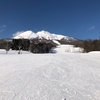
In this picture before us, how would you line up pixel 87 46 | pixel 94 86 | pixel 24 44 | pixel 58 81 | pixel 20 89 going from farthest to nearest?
pixel 24 44 < pixel 87 46 < pixel 58 81 < pixel 94 86 < pixel 20 89

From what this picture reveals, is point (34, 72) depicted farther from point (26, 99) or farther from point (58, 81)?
point (26, 99)

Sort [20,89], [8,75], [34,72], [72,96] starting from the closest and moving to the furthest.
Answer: [72,96] → [20,89] → [8,75] → [34,72]

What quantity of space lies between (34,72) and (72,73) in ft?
6.20

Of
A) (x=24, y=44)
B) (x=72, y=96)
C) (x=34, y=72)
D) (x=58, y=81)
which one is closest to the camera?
(x=72, y=96)

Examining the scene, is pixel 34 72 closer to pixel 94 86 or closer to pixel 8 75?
pixel 8 75

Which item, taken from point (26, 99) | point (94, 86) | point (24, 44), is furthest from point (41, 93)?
point (24, 44)

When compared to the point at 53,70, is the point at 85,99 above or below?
A: below

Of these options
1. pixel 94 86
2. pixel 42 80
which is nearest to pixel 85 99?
pixel 94 86

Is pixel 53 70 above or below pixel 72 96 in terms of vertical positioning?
above

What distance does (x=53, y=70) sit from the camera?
7277mm

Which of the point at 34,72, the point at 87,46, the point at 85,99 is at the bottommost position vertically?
the point at 85,99

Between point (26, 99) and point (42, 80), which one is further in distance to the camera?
point (42, 80)

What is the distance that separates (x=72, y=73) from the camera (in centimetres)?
691

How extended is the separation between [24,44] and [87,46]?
20.4 meters
